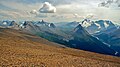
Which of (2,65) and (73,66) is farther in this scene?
(73,66)

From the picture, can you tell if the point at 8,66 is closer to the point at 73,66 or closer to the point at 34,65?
the point at 34,65

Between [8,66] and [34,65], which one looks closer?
[8,66]

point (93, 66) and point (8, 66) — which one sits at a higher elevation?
point (8, 66)

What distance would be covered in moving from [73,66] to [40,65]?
8.74m

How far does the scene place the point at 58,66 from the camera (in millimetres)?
48688

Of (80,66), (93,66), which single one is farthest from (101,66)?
(80,66)

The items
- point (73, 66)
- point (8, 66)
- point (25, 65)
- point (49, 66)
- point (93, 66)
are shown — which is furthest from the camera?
point (93, 66)

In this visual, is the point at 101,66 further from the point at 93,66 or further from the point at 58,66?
the point at 58,66

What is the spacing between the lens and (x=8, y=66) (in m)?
40.4

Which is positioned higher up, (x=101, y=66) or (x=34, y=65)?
(x=34, y=65)

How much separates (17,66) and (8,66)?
5.79ft

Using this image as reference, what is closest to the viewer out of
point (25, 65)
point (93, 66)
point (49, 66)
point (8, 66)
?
point (8, 66)

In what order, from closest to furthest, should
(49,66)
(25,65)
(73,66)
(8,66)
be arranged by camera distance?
1. (8,66)
2. (25,65)
3. (49,66)
4. (73,66)

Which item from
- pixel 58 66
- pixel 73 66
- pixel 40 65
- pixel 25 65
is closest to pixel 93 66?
pixel 73 66
